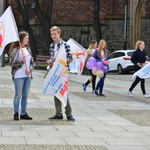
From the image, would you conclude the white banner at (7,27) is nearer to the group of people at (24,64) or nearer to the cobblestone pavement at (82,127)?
the group of people at (24,64)

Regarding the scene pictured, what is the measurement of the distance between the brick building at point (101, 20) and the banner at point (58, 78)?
34044 mm

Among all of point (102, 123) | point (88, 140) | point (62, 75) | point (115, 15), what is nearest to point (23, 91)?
point (62, 75)

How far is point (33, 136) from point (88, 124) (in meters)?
1.92

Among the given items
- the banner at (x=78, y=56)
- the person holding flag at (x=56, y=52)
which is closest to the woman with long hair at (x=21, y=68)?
the person holding flag at (x=56, y=52)

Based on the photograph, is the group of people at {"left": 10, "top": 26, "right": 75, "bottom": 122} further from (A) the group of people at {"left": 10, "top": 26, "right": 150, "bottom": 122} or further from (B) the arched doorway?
(B) the arched doorway

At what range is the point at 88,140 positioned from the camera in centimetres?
860

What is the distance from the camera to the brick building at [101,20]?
44969 millimetres

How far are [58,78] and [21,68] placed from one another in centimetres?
76

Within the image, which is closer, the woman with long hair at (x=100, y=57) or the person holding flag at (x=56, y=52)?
the person holding flag at (x=56, y=52)

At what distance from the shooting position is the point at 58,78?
10719 mm

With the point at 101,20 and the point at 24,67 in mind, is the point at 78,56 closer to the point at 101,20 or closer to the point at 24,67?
the point at 24,67

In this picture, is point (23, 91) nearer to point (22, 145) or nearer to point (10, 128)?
point (10, 128)

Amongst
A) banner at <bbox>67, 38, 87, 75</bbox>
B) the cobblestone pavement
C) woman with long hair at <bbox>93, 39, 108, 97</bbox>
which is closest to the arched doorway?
banner at <bbox>67, 38, 87, 75</bbox>

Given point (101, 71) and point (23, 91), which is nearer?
point (23, 91)
